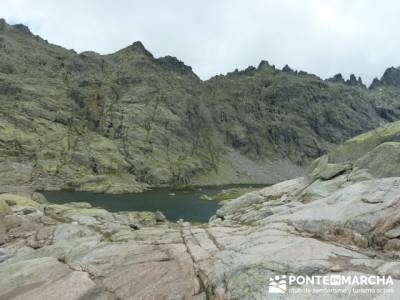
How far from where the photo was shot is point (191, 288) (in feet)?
60.4

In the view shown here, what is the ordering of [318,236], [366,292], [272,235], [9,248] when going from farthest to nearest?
1. [9,248]
2. [272,235]
3. [318,236]
4. [366,292]

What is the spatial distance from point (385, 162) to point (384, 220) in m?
12.4

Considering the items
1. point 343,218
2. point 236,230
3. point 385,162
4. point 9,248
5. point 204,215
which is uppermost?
point 385,162

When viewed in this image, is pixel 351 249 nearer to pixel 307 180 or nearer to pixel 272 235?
pixel 272 235

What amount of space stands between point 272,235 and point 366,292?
800 centimetres

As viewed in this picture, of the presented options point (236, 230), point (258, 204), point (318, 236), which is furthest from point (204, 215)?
point (318, 236)

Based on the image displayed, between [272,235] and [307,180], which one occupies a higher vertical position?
[307,180]

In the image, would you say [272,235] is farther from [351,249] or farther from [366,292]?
[366,292]

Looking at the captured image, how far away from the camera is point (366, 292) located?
13680 millimetres

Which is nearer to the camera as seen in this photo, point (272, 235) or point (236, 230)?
point (272, 235)

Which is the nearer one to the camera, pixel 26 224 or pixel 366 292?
pixel 366 292

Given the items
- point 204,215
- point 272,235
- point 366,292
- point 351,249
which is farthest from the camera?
point 204,215

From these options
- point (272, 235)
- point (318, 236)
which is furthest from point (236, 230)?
point (318, 236)

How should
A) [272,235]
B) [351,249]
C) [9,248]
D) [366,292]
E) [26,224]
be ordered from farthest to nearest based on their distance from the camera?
1. [26,224]
2. [9,248]
3. [272,235]
4. [351,249]
5. [366,292]
